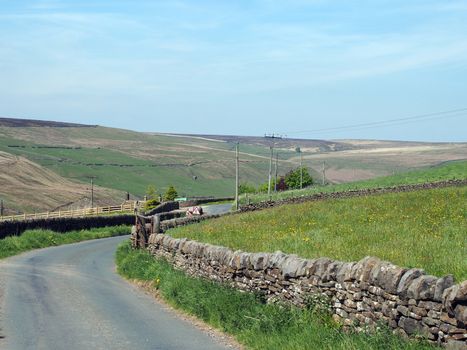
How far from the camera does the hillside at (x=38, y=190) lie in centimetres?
9591

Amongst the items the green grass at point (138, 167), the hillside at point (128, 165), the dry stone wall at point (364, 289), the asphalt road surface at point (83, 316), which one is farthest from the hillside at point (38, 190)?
the dry stone wall at point (364, 289)

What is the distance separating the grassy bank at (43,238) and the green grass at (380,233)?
1287 cm

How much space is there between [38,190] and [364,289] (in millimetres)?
96652

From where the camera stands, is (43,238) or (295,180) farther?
(295,180)

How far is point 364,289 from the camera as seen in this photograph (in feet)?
38.8

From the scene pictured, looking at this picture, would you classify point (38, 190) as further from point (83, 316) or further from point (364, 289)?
point (364, 289)

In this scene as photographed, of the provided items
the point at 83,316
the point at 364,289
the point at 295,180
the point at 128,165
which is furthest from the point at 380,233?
the point at 128,165

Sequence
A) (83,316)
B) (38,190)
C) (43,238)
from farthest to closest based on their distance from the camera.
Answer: (38,190) → (43,238) → (83,316)

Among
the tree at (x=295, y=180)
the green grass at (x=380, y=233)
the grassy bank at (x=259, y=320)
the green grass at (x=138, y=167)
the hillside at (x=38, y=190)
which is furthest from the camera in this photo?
the green grass at (x=138, y=167)

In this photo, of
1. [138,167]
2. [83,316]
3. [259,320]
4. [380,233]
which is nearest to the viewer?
[259,320]

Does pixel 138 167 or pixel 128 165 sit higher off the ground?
pixel 128 165

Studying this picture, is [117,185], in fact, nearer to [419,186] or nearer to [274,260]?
[419,186]

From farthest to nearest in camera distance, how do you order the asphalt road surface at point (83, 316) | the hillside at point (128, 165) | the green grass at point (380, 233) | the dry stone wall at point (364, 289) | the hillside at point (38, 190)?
the hillside at point (128, 165) < the hillside at point (38, 190) < the green grass at point (380, 233) < the asphalt road surface at point (83, 316) < the dry stone wall at point (364, 289)

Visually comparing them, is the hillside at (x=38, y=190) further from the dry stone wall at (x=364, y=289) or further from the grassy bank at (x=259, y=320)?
the dry stone wall at (x=364, y=289)
